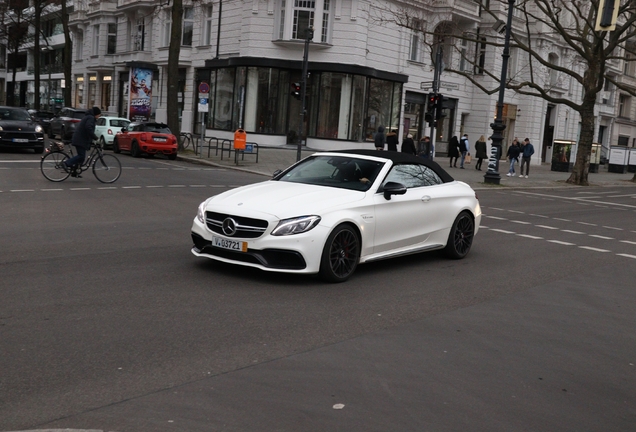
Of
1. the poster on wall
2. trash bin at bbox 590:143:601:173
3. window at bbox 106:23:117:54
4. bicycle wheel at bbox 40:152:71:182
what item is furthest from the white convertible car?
window at bbox 106:23:117:54

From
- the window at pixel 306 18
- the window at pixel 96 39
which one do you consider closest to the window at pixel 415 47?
the window at pixel 306 18

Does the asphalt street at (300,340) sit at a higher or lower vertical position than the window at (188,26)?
lower

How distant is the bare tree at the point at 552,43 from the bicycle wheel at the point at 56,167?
14372 mm

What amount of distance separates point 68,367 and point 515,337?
367 cm

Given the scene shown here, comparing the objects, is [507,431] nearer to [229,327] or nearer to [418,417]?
[418,417]

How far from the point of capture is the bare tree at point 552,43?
30859mm

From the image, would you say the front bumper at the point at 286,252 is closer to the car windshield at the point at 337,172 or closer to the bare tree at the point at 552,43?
the car windshield at the point at 337,172

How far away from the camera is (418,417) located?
4.57 metres

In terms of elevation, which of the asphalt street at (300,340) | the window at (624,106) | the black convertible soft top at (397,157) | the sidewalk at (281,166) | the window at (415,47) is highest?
the window at (415,47)

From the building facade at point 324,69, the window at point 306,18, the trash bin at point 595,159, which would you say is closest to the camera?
the window at point 306,18

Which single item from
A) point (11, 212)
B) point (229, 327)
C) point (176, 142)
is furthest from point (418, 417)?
point (176, 142)

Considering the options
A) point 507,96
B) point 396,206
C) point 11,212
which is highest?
point 507,96

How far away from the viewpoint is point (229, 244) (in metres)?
8.16

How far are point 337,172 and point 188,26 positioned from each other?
37648 millimetres
